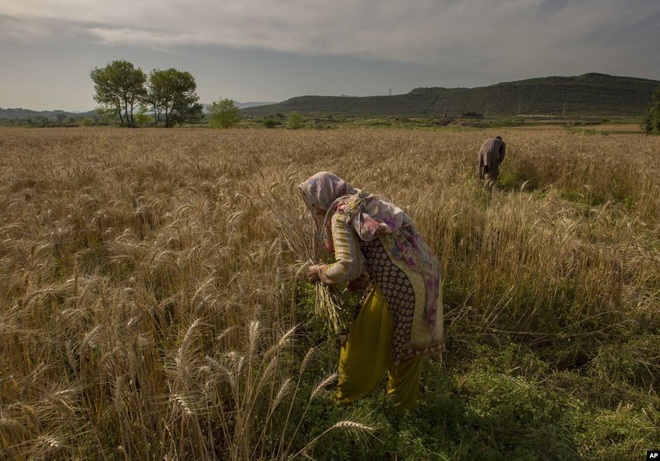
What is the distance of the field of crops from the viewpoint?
5.75 feet

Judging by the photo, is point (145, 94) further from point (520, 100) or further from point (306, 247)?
point (520, 100)

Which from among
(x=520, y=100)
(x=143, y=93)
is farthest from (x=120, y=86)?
(x=520, y=100)

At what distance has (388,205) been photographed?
2393 mm

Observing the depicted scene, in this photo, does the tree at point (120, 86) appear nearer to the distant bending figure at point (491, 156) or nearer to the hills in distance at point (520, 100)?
the distant bending figure at point (491, 156)

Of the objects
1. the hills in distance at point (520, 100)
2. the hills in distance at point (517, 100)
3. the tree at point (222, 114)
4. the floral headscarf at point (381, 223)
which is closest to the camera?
the floral headscarf at point (381, 223)

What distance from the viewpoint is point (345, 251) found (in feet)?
7.68

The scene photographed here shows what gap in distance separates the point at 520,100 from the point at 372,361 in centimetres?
17972

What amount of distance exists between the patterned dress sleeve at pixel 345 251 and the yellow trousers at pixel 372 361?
0.26m

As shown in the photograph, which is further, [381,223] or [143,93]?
[143,93]

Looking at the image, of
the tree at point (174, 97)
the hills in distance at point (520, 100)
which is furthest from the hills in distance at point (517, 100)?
the tree at point (174, 97)

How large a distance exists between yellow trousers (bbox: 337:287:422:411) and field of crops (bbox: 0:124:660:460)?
15cm

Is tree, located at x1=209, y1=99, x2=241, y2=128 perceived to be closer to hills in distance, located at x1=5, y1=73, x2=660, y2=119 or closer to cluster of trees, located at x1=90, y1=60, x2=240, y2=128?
cluster of trees, located at x1=90, y1=60, x2=240, y2=128

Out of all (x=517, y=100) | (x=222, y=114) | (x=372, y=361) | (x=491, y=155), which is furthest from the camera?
(x=517, y=100)

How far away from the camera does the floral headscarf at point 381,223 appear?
2277 millimetres
